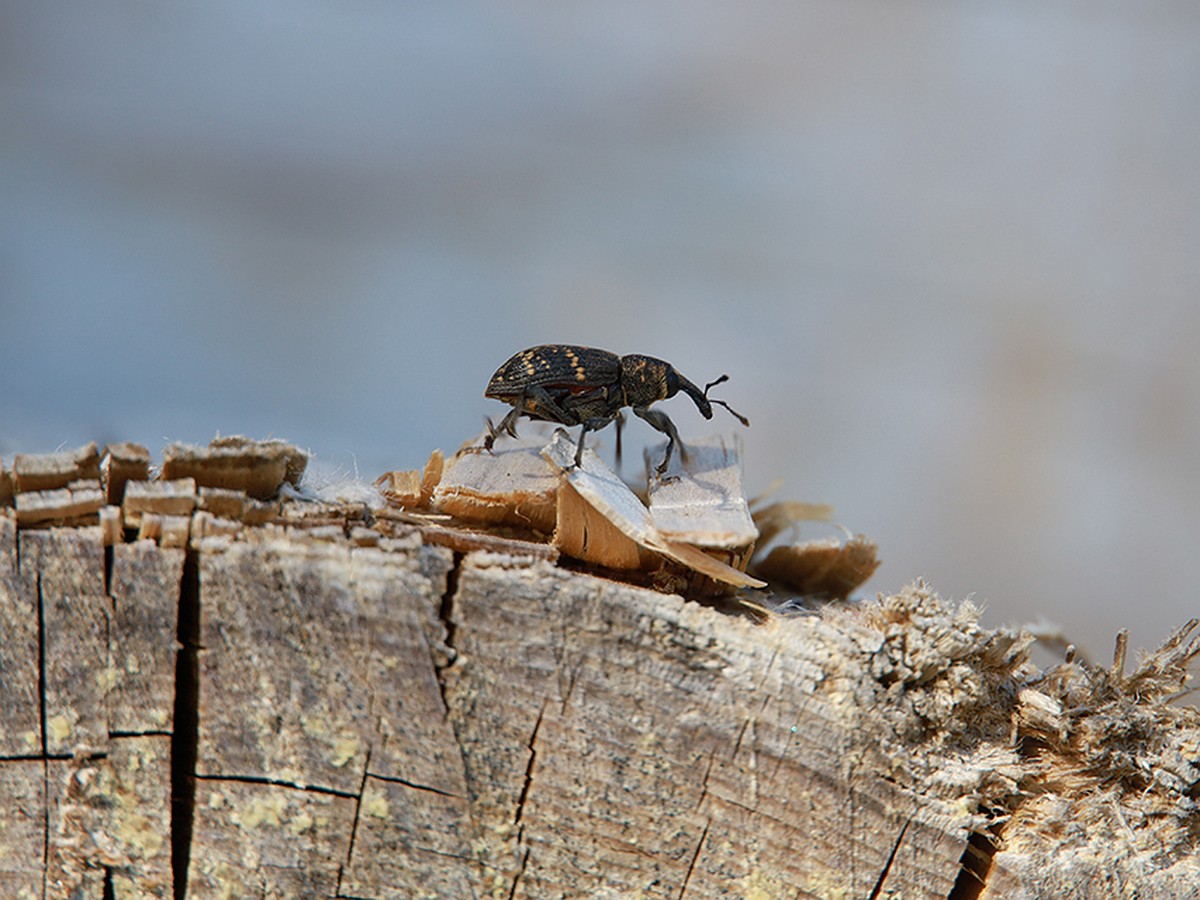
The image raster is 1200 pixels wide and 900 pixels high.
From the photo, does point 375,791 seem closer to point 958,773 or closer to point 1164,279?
point 958,773

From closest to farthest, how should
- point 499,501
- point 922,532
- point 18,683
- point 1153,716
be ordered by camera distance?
point 18,683, point 1153,716, point 499,501, point 922,532

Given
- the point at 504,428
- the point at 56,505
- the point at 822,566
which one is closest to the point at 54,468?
the point at 56,505

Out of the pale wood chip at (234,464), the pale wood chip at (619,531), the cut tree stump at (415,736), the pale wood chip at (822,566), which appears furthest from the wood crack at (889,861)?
the pale wood chip at (234,464)

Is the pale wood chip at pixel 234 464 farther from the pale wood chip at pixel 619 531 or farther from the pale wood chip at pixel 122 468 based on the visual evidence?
the pale wood chip at pixel 619 531

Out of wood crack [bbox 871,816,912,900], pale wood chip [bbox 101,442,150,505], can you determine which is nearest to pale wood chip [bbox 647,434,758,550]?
wood crack [bbox 871,816,912,900]

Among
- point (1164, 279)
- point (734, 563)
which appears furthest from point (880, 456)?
point (734, 563)

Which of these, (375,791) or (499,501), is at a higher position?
Result: (499,501)

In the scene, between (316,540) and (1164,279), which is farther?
(1164,279)
